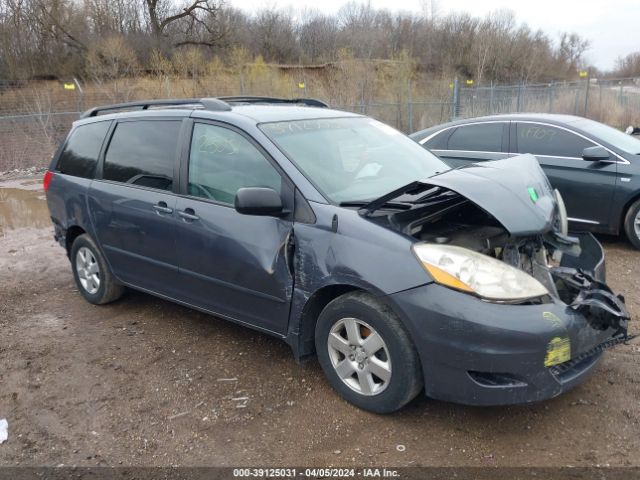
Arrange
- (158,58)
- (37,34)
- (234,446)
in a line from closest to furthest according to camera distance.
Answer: (234,446)
(158,58)
(37,34)

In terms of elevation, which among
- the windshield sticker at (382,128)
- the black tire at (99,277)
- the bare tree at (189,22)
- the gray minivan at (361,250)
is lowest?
the black tire at (99,277)

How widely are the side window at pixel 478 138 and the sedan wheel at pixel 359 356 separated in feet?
15.2

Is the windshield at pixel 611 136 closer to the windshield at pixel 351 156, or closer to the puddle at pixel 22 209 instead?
the windshield at pixel 351 156

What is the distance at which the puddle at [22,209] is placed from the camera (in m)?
8.45

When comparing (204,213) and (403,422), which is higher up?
(204,213)

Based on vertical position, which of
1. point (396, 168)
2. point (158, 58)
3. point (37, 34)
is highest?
point (37, 34)

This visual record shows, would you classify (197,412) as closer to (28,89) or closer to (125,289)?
(125,289)

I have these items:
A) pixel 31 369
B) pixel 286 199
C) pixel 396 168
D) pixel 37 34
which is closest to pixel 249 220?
pixel 286 199

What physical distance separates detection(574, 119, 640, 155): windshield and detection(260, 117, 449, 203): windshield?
126 inches

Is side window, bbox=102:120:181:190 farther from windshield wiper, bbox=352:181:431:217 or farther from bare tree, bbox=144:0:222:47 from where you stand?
bare tree, bbox=144:0:222:47

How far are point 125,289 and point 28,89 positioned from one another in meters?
17.5

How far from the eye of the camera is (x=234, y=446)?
9.16 feet

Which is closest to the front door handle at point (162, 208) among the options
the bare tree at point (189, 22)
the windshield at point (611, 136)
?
the windshield at point (611, 136)

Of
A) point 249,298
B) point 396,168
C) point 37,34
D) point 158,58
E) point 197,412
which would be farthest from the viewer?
point 37,34
